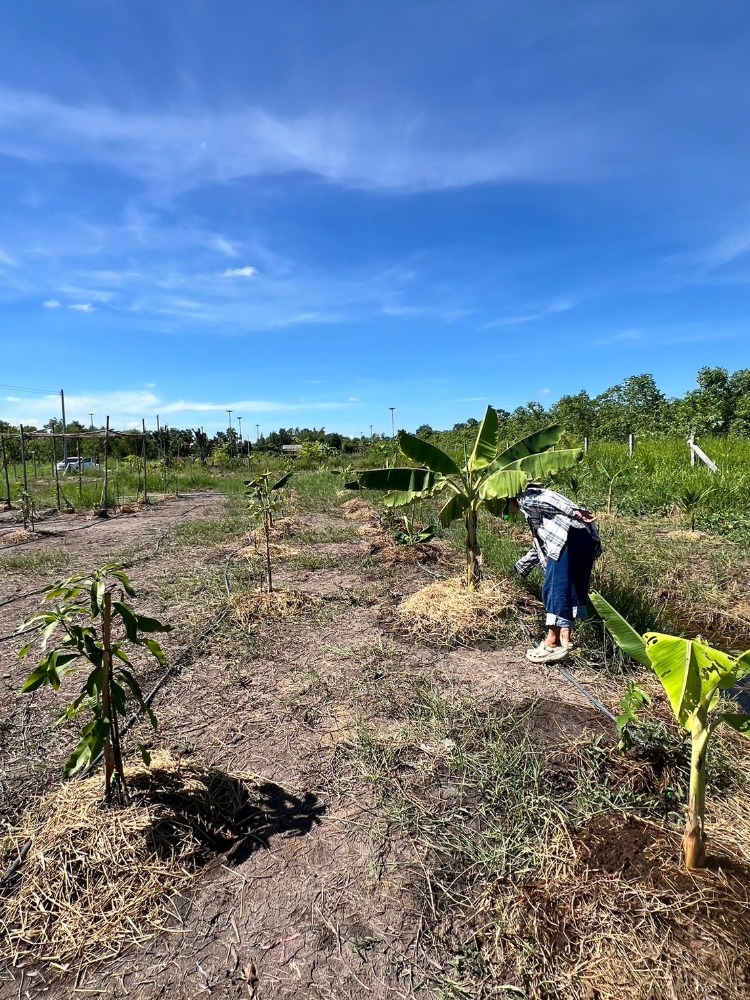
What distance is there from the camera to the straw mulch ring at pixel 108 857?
1.92m

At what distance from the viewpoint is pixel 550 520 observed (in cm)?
406

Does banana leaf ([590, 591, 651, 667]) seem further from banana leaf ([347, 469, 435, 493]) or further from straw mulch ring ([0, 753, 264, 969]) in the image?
banana leaf ([347, 469, 435, 493])

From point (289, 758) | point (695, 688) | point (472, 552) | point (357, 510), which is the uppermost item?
point (695, 688)

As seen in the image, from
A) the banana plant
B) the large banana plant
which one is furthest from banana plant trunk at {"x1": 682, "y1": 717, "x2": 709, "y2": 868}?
the large banana plant

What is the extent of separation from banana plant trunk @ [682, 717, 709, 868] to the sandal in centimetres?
193

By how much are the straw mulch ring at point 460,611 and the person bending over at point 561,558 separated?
0.65 m

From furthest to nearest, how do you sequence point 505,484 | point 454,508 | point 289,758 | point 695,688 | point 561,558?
point 454,508, point 505,484, point 561,558, point 289,758, point 695,688

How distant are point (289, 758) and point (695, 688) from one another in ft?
7.23

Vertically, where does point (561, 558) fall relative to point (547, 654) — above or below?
above

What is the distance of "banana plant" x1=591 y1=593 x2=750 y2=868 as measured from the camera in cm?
164

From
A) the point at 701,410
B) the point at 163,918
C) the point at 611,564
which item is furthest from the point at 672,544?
the point at 701,410

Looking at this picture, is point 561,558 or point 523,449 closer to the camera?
point 561,558

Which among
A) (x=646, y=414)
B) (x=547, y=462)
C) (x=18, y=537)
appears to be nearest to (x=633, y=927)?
Result: (x=547, y=462)

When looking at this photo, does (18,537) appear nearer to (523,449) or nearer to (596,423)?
(523,449)
